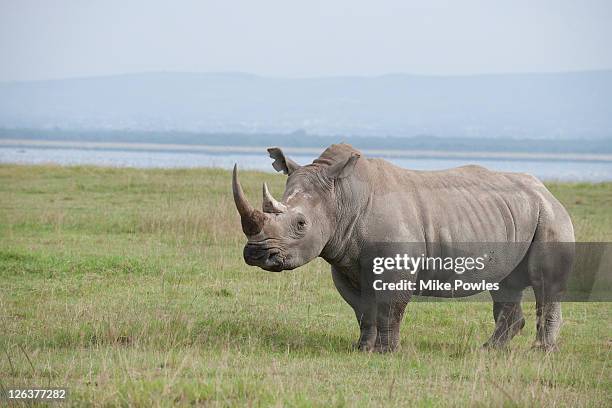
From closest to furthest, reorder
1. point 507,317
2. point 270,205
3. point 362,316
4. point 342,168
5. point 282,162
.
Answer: point 270,205
point 342,168
point 362,316
point 282,162
point 507,317

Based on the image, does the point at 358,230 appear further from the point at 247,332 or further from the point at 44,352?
the point at 44,352

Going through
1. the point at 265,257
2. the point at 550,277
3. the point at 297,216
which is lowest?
the point at 550,277

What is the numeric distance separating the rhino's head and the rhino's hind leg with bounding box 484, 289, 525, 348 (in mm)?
1909

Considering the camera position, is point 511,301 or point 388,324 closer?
point 388,324

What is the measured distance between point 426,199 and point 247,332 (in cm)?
194

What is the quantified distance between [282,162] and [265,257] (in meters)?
1.31

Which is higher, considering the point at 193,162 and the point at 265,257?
the point at 265,257

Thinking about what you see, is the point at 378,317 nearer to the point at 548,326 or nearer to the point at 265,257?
the point at 265,257

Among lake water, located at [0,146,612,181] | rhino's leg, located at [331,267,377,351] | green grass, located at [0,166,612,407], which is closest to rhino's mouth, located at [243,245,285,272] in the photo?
green grass, located at [0,166,612,407]

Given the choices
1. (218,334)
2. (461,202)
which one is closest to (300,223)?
(218,334)

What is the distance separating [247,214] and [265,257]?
0.40 m

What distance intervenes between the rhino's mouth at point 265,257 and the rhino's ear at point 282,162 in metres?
1.13

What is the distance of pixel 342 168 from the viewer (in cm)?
934

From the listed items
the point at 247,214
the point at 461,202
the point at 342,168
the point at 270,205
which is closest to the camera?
the point at 247,214
